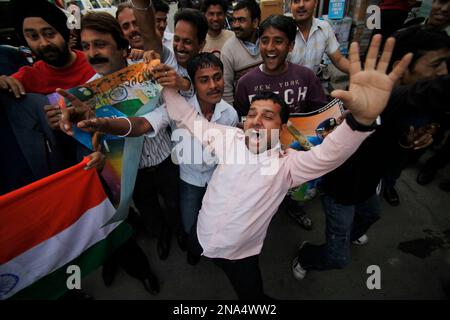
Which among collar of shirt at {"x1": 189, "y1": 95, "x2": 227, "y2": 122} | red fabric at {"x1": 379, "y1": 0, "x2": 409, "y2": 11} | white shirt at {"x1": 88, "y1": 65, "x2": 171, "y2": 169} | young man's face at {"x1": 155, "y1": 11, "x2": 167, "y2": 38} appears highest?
young man's face at {"x1": 155, "y1": 11, "x2": 167, "y2": 38}

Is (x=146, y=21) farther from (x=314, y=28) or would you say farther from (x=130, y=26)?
(x=314, y=28)

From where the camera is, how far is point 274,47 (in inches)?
81.6

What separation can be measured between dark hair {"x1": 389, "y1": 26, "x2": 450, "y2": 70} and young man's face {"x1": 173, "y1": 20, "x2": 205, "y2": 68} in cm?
150

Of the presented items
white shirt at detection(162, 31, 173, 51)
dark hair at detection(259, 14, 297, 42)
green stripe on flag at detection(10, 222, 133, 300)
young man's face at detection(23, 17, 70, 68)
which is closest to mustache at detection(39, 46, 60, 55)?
young man's face at detection(23, 17, 70, 68)

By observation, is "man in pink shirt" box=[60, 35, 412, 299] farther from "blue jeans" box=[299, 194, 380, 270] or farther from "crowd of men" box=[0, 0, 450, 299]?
"blue jeans" box=[299, 194, 380, 270]

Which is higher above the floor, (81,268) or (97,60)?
(97,60)

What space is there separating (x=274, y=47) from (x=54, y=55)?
1662 mm

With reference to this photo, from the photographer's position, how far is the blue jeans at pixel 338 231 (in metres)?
1.77

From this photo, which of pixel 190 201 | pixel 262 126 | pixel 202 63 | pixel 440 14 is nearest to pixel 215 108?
pixel 202 63

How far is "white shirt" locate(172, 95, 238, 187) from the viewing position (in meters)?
1.93

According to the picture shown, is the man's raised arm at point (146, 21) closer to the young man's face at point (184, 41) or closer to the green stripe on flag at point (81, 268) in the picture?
the young man's face at point (184, 41)

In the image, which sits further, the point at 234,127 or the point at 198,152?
the point at 198,152
